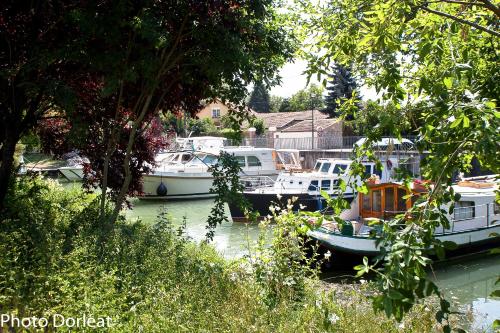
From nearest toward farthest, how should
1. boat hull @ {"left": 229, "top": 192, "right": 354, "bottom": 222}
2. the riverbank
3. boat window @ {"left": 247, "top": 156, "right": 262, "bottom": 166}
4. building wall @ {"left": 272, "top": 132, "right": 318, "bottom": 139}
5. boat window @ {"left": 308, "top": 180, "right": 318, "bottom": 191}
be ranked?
the riverbank, boat hull @ {"left": 229, "top": 192, "right": 354, "bottom": 222}, boat window @ {"left": 308, "top": 180, "right": 318, "bottom": 191}, boat window @ {"left": 247, "top": 156, "right": 262, "bottom": 166}, building wall @ {"left": 272, "top": 132, "right": 318, "bottom": 139}

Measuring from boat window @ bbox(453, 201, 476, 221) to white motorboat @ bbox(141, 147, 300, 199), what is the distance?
504 inches

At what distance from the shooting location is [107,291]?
4172mm

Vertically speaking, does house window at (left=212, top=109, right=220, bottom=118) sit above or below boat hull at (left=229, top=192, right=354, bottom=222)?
above

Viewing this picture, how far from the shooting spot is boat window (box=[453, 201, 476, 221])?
1418 centimetres

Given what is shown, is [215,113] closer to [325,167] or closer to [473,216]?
[325,167]

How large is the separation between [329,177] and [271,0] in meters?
13.8

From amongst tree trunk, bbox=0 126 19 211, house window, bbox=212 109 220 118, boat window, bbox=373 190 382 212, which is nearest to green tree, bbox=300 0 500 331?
tree trunk, bbox=0 126 19 211

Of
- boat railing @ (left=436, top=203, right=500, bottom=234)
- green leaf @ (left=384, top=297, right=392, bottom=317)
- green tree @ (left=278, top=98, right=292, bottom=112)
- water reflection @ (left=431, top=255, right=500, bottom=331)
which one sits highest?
green tree @ (left=278, top=98, right=292, bottom=112)

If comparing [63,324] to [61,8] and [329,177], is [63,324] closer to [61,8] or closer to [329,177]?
[61,8]

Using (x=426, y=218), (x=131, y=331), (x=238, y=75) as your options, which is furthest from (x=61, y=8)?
(x=426, y=218)

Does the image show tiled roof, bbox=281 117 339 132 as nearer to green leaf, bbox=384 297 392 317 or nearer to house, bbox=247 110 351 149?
house, bbox=247 110 351 149

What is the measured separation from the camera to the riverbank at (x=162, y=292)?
157 inches

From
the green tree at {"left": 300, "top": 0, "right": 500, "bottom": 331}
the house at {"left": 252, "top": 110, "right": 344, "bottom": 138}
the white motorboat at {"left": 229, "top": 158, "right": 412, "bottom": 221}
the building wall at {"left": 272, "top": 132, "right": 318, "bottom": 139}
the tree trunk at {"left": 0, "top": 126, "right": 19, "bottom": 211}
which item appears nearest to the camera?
the green tree at {"left": 300, "top": 0, "right": 500, "bottom": 331}

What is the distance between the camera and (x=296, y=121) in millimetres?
53406
